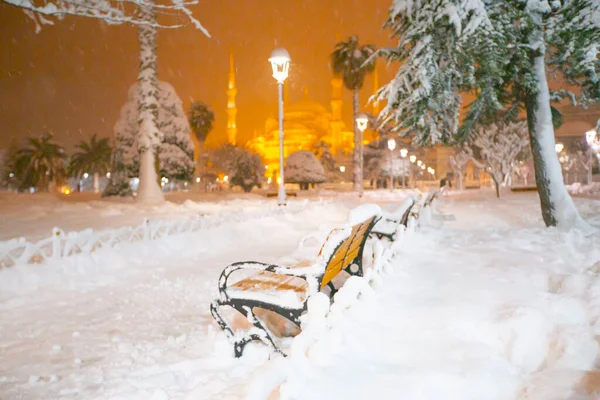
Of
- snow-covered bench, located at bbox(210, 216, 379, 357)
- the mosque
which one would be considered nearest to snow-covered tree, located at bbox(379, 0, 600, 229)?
snow-covered bench, located at bbox(210, 216, 379, 357)

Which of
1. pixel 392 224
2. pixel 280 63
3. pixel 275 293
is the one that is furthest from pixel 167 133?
pixel 275 293

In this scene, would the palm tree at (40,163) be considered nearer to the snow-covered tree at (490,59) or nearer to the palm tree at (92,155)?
the palm tree at (92,155)

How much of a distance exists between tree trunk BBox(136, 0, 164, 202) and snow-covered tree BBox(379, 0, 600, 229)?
42.4 feet

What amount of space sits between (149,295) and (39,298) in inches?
56.8

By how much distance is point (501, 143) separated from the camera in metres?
33.5

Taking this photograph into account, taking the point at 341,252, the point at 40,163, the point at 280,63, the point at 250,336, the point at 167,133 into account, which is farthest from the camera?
the point at 40,163

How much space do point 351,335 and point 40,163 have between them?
71689mm

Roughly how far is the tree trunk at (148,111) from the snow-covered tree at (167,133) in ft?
28.0

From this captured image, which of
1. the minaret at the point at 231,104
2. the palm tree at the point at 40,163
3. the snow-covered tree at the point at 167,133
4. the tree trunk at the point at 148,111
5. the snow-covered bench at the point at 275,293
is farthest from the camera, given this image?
the minaret at the point at 231,104

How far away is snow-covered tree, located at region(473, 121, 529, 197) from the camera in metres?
32.8

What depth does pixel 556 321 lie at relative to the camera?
4.00m

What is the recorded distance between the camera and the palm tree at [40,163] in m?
64.4

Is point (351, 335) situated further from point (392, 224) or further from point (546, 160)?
A: point (546, 160)

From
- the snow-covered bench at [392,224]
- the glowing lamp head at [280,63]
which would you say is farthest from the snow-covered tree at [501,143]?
the snow-covered bench at [392,224]
